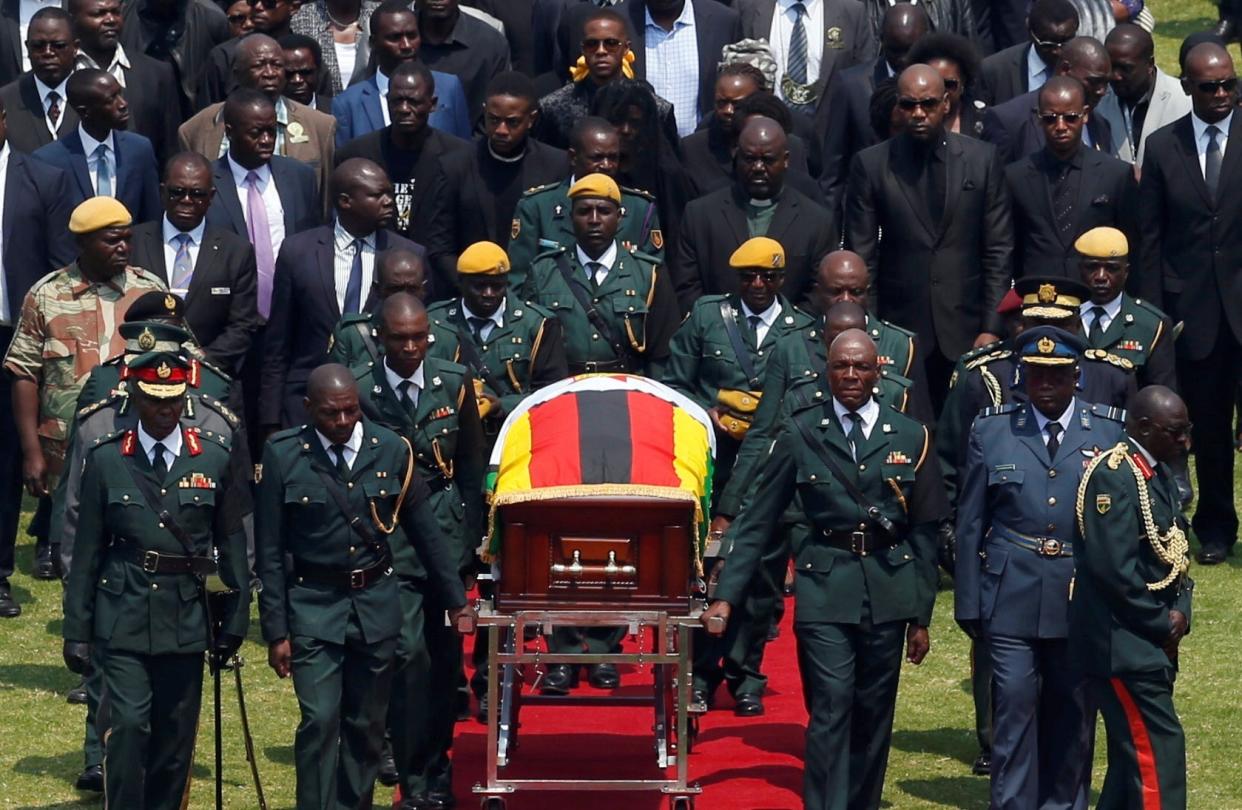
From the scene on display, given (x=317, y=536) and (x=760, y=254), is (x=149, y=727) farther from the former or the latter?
(x=760, y=254)

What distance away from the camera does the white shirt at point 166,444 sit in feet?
36.6

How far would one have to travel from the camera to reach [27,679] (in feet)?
46.5

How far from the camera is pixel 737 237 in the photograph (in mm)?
14414

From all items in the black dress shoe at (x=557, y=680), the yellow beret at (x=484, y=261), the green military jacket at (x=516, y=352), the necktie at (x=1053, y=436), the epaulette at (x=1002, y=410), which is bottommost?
the black dress shoe at (x=557, y=680)

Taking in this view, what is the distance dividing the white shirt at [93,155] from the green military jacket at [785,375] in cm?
410

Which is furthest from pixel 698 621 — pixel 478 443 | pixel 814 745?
pixel 478 443

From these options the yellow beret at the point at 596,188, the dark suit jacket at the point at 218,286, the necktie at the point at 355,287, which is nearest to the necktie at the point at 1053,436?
the yellow beret at the point at 596,188

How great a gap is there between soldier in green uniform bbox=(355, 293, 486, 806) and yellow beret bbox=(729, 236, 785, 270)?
1.79 m

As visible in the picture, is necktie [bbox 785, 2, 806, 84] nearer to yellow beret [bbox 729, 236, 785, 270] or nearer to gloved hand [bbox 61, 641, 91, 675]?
yellow beret [bbox 729, 236, 785, 270]

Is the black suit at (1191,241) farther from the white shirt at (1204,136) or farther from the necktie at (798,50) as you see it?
the necktie at (798,50)

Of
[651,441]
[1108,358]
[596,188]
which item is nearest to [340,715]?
[651,441]

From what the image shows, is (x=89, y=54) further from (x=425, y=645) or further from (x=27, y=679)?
(x=425, y=645)

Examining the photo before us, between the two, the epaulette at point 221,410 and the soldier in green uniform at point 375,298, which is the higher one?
the soldier in green uniform at point 375,298

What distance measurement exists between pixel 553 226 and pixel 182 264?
1915 millimetres
